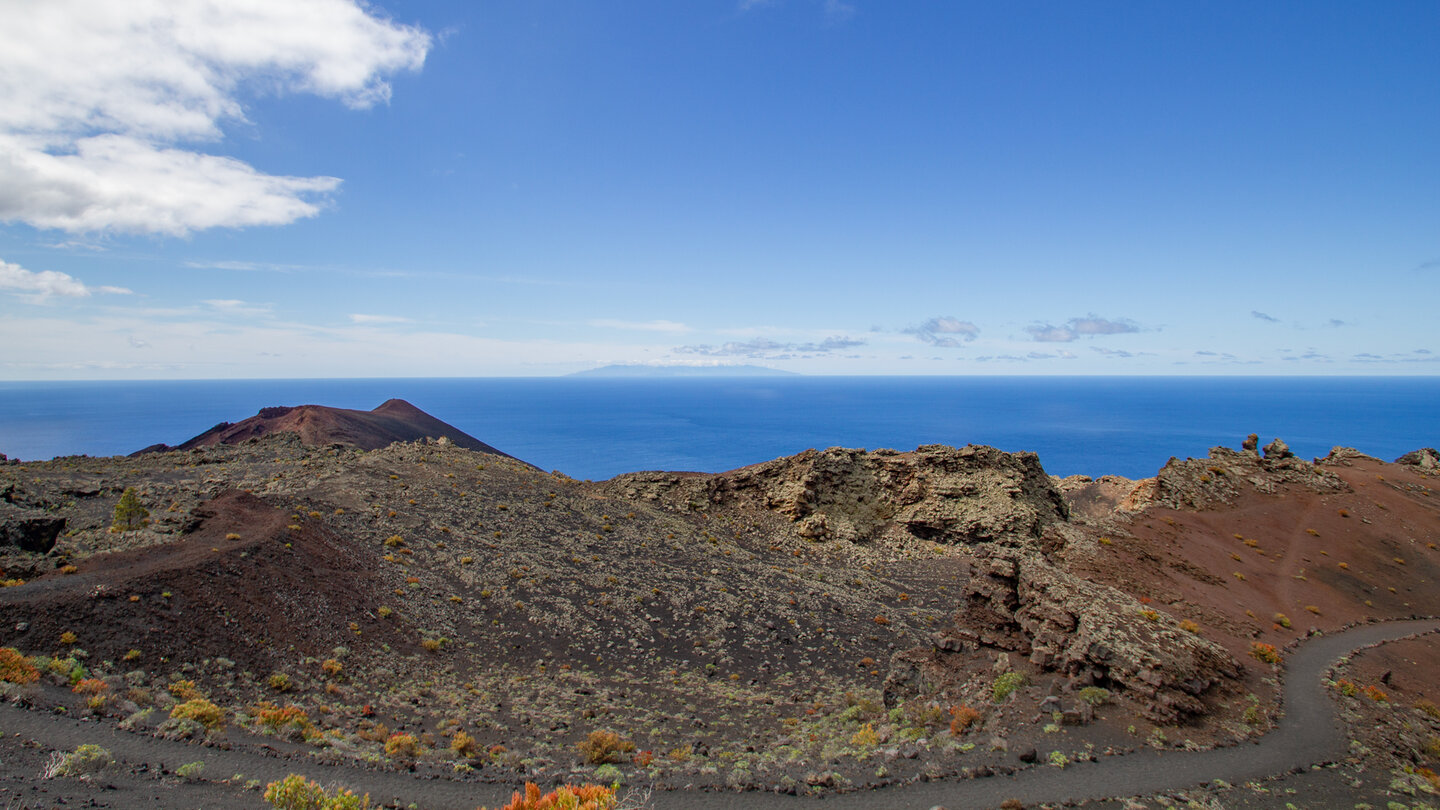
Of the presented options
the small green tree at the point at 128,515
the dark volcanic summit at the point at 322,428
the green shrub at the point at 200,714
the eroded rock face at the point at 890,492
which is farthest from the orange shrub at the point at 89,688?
the dark volcanic summit at the point at 322,428

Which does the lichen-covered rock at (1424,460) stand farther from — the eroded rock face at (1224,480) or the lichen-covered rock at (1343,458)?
the eroded rock face at (1224,480)

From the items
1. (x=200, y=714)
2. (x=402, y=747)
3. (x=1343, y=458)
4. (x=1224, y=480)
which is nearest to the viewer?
(x=200, y=714)

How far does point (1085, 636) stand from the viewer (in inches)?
745

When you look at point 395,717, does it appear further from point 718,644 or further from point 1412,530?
point 1412,530

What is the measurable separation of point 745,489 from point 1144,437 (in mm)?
180555

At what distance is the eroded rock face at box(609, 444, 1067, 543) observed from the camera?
40.7 meters

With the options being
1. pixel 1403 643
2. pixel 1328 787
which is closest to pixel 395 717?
pixel 1328 787

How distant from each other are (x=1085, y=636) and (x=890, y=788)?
352 inches

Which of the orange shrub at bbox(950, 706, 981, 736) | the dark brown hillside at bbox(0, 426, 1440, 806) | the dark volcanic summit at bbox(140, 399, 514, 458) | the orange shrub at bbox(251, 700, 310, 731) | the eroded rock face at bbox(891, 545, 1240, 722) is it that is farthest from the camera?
the dark volcanic summit at bbox(140, 399, 514, 458)

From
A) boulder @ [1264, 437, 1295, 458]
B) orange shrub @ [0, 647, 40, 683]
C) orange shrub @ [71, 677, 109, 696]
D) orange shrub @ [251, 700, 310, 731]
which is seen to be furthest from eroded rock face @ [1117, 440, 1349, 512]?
orange shrub @ [0, 647, 40, 683]

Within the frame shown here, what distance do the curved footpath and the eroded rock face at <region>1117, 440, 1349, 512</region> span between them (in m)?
25.8

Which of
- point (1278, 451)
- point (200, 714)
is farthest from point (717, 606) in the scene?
point (1278, 451)

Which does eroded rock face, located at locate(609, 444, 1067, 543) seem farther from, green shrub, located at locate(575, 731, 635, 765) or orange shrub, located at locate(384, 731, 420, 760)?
orange shrub, located at locate(384, 731, 420, 760)

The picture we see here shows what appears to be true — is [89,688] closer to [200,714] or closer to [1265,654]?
[200,714]
